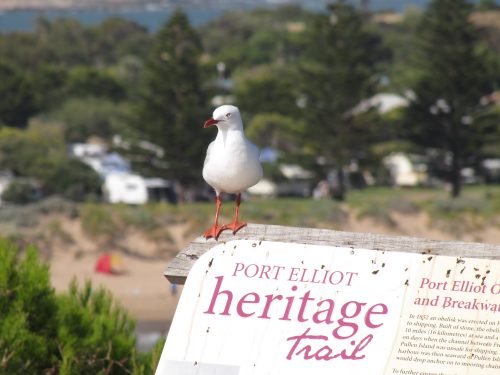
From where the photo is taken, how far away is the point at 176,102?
129ft

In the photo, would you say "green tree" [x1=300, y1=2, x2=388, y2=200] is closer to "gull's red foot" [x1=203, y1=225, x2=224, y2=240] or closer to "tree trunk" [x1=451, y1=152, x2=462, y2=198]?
"tree trunk" [x1=451, y1=152, x2=462, y2=198]

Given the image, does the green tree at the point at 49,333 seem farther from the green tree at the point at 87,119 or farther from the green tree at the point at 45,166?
the green tree at the point at 87,119

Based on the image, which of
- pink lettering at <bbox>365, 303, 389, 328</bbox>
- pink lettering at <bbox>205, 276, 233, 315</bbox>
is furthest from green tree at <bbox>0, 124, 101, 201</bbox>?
pink lettering at <bbox>365, 303, 389, 328</bbox>

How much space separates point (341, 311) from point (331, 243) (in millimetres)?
337

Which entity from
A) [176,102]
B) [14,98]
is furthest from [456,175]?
[14,98]

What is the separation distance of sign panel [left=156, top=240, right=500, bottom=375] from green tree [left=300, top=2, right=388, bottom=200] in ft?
117

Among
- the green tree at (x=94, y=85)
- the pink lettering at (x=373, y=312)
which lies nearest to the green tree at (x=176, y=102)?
the green tree at (x=94, y=85)

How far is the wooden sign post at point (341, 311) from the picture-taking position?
3934mm

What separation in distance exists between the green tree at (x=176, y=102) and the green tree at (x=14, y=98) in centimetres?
1914

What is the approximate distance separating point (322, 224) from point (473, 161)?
786 cm

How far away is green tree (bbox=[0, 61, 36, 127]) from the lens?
57.7 metres

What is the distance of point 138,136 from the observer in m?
40.1

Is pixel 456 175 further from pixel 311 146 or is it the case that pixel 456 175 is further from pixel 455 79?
pixel 311 146

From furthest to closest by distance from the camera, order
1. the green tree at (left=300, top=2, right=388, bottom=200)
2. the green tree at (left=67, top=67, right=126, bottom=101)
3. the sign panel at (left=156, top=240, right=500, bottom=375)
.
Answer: the green tree at (left=67, top=67, right=126, bottom=101), the green tree at (left=300, top=2, right=388, bottom=200), the sign panel at (left=156, top=240, right=500, bottom=375)
